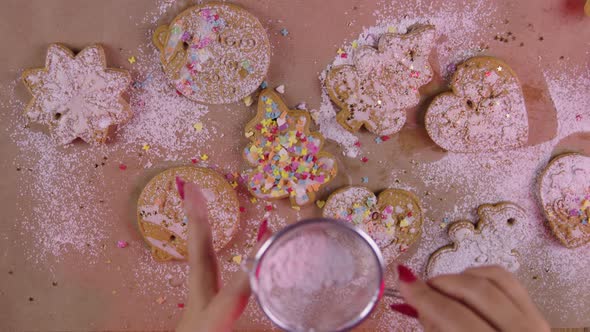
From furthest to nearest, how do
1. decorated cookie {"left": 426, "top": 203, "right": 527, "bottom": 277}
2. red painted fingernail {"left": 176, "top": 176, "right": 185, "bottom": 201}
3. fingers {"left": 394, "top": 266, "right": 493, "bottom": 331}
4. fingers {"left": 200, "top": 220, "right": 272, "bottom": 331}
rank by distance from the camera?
1. decorated cookie {"left": 426, "top": 203, "right": 527, "bottom": 277}
2. red painted fingernail {"left": 176, "top": 176, "right": 185, "bottom": 201}
3. fingers {"left": 200, "top": 220, "right": 272, "bottom": 331}
4. fingers {"left": 394, "top": 266, "right": 493, "bottom": 331}

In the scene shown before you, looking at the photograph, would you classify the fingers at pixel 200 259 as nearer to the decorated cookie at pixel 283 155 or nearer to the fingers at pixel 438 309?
the decorated cookie at pixel 283 155

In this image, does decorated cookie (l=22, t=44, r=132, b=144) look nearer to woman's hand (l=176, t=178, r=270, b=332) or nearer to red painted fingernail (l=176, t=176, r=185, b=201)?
red painted fingernail (l=176, t=176, r=185, b=201)

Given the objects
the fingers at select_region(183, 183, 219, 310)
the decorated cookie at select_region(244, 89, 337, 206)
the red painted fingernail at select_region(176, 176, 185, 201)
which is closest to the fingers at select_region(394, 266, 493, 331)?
the fingers at select_region(183, 183, 219, 310)

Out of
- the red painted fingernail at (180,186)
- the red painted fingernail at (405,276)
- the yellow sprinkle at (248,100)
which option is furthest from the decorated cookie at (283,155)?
the red painted fingernail at (405,276)

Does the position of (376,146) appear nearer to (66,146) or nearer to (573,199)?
(573,199)

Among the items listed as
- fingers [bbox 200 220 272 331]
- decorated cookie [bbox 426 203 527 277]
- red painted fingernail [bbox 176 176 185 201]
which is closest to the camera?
fingers [bbox 200 220 272 331]

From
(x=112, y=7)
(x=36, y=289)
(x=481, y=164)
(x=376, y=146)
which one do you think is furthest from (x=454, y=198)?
(x=36, y=289)

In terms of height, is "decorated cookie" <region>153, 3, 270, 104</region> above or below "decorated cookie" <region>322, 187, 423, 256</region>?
above
